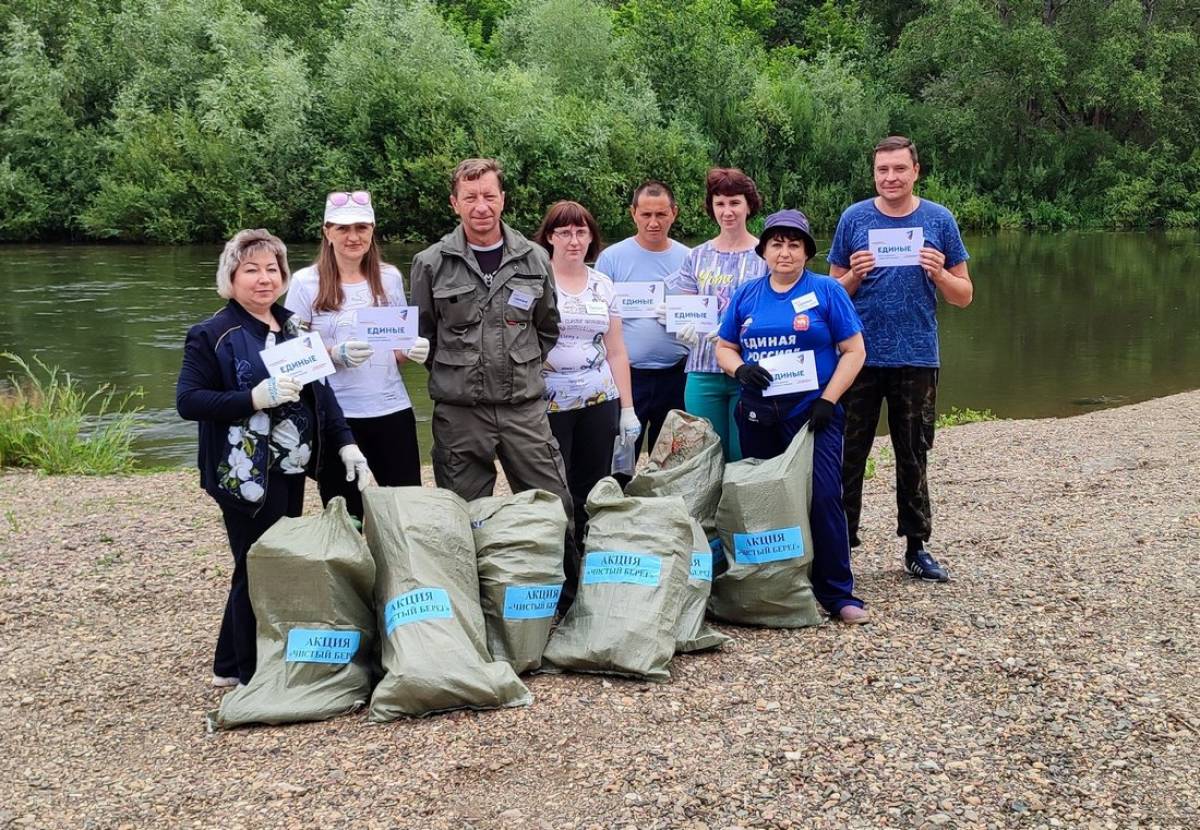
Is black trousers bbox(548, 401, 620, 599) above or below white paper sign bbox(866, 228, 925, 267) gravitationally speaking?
below

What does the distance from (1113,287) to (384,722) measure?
74.7 ft

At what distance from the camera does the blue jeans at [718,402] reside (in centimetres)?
505

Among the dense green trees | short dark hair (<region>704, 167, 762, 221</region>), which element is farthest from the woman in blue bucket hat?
the dense green trees

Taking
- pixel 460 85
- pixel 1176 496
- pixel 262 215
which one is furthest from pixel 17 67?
pixel 1176 496

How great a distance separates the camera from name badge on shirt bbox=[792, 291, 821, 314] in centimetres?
454

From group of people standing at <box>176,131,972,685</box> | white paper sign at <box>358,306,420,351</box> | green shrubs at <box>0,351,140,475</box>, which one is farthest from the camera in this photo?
green shrubs at <box>0,351,140,475</box>

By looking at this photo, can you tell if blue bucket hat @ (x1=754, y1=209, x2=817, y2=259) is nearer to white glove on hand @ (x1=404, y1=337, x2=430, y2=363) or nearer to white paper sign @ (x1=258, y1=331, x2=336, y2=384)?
white glove on hand @ (x1=404, y1=337, x2=430, y2=363)

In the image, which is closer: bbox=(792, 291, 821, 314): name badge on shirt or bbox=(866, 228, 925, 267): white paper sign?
bbox=(792, 291, 821, 314): name badge on shirt

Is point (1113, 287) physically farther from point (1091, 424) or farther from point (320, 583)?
point (320, 583)

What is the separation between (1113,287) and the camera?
23.3 meters

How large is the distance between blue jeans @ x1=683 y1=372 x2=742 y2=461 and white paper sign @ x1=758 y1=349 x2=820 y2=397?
472 millimetres

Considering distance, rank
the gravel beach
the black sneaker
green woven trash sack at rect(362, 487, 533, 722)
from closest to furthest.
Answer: the gravel beach → green woven trash sack at rect(362, 487, 533, 722) → the black sneaker

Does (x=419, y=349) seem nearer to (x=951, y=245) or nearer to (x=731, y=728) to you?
(x=731, y=728)

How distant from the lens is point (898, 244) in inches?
188
